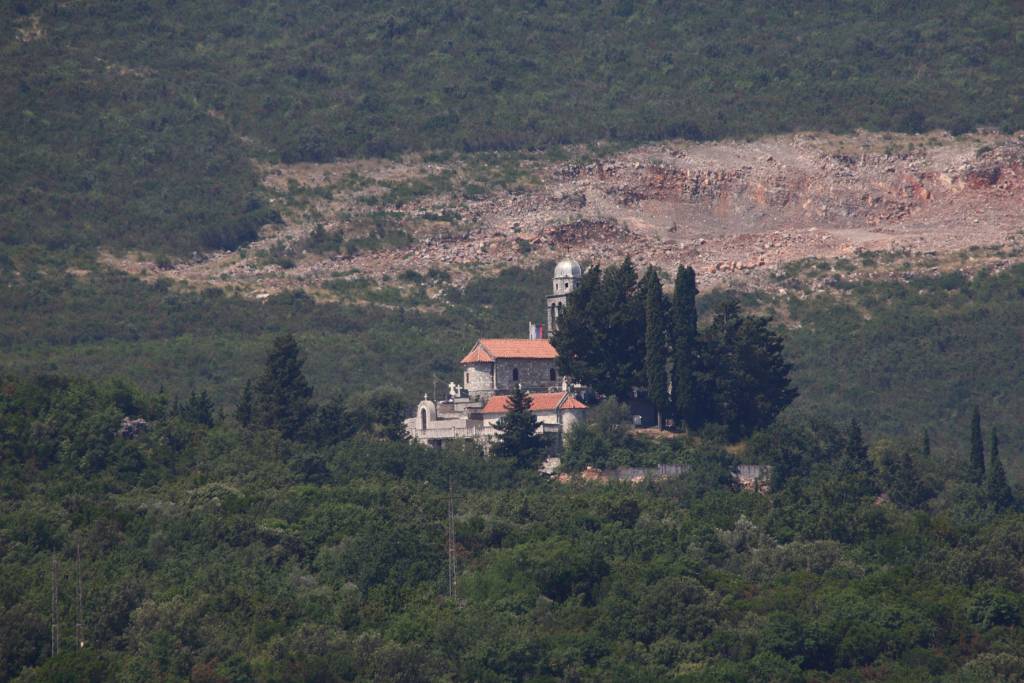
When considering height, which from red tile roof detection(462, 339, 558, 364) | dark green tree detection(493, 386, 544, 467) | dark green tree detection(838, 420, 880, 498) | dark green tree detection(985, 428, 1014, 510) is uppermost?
red tile roof detection(462, 339, 558, 364)

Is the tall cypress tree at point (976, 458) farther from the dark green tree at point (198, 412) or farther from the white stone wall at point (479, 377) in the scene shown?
the dark green tree at point (198, 412)

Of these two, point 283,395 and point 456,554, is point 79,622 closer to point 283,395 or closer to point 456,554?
point 456,554

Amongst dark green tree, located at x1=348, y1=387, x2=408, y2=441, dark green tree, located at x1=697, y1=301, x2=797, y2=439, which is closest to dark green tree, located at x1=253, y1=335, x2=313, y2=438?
dark green tree, located at x1=348, y1=387, x2=408, y2=441

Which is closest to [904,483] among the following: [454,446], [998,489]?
[998,489]

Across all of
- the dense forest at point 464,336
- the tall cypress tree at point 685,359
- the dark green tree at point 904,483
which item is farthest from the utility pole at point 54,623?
the dense forest at point 464,336

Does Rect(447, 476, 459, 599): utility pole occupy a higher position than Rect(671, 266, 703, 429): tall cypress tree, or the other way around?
Rect(671, 266, 703, 429): tall cypress tree

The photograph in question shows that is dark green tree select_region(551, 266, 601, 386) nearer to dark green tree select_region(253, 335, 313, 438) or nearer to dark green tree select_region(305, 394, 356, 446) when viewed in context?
dark green tree select_region(305, 394, 356, 446)

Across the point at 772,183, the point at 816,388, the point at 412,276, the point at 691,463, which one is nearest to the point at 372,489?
the point at 691,463
